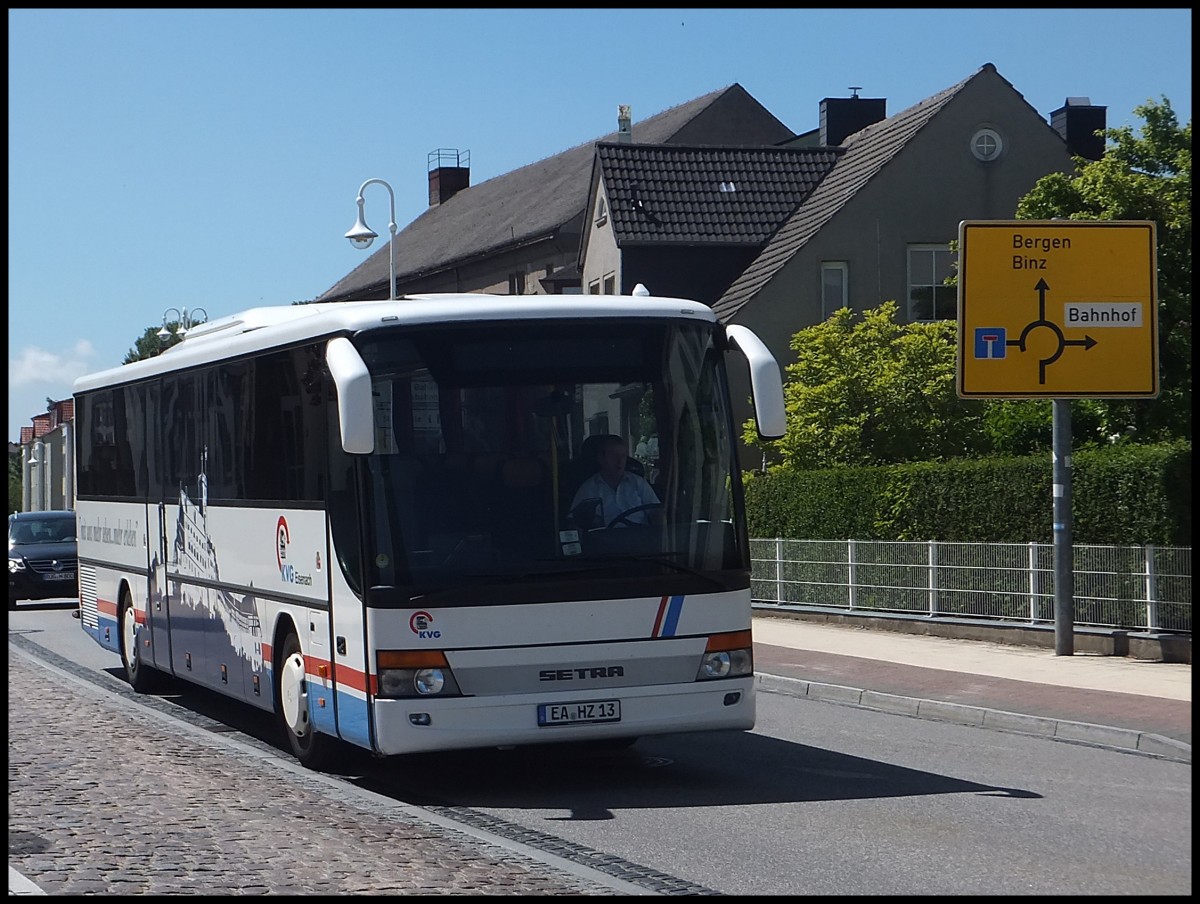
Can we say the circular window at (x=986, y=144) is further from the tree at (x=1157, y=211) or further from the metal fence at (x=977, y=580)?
the metal fence at (x=977, y=580)

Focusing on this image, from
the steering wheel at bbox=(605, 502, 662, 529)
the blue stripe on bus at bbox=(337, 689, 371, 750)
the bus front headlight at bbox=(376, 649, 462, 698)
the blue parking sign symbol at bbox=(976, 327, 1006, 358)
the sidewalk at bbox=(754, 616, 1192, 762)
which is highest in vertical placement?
the blue parking sign symbol at bbox=(976, 327, 1006, 358)

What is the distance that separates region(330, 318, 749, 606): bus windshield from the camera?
1030 centimetres

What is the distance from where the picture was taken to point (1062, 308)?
19203 millimetres

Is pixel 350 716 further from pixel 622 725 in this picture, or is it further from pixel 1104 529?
pixel 1104 529

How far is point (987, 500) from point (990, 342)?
10.0 feet

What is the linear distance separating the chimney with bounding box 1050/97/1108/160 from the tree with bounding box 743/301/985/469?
16546mm

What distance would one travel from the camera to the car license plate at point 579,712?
1032cm

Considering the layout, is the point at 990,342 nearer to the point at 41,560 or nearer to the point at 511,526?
the point at 511,526

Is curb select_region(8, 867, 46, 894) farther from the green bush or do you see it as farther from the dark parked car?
the dark parked car

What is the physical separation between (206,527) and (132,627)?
3429mm

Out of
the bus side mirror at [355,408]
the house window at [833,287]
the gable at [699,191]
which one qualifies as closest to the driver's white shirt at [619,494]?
the bus side mirror at [355,408]

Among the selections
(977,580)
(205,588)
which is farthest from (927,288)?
(205,588)

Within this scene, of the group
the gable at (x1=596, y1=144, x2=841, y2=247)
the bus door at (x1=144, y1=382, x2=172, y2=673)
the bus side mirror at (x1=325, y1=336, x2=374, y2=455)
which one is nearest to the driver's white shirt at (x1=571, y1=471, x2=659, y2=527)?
the bus side mirror at (x1=325, y1=336, x2=374, y2=455)

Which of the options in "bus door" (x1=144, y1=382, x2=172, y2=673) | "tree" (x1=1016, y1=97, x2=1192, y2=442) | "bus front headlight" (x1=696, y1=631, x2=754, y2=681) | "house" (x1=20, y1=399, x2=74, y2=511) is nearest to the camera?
"bus front headlight" (x1=696, y1=631, x2=754, y2=681)
